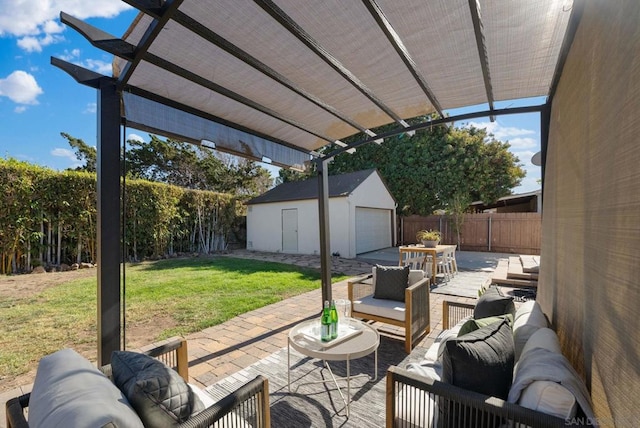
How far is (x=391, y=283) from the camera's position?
3.96 metres

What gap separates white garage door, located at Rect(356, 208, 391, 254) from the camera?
41.0 feet

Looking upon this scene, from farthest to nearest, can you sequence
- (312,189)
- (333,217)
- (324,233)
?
1. (312,189)
2. (333,217)
3. (324,233)

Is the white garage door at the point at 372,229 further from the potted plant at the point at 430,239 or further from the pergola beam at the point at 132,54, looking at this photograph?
the pergola beam at the point at 132,54

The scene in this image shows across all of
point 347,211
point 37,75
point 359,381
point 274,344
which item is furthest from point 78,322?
point 37,75

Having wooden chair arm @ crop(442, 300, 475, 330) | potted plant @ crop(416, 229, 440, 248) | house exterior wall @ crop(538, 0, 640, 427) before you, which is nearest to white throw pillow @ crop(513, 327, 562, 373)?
house exterior wall @ crop(538, 0, 640, 427)

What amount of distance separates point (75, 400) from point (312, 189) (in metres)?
12.3

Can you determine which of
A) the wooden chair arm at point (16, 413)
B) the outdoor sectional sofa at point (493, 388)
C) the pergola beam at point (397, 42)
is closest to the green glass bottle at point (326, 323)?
the outdoor sectional sofa at point (493, 388)

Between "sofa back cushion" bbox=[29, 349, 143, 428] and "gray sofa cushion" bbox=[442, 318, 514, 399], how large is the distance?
1.45m

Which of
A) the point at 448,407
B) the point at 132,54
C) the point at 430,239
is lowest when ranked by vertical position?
the point at 448,407

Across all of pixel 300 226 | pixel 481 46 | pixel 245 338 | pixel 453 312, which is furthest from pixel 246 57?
pixel 300 226

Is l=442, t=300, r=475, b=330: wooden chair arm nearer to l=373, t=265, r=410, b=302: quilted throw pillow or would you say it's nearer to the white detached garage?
l=373, t=265, r=410, b=302: quilted throw pillow

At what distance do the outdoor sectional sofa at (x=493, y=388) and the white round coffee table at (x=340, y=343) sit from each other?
2.05 feet

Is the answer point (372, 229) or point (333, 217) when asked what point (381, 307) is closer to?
Answer: point (333, 217)

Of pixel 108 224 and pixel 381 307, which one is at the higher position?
pixel 108 224
